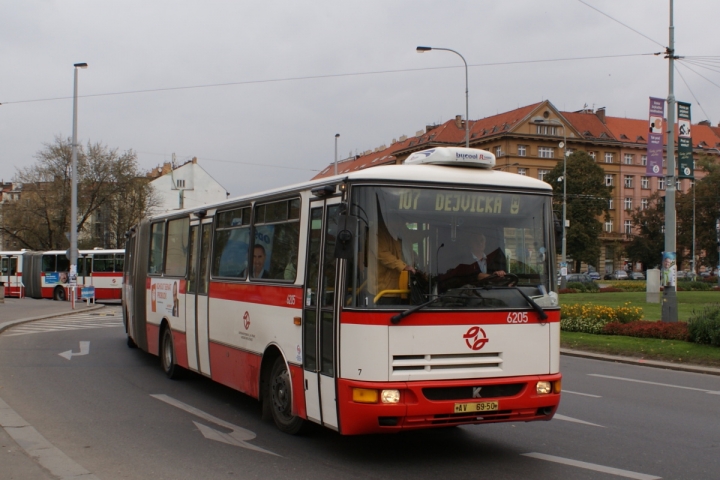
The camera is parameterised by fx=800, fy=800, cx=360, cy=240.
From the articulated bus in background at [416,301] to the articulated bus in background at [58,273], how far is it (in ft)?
116

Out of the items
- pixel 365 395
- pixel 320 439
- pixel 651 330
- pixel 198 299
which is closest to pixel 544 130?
pixel 651 330

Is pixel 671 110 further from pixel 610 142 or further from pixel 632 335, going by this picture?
pixel 610 142

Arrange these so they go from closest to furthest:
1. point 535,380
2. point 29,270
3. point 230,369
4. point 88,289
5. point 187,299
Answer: point 535,380, point 230,369, point 187,299, point 88,289, point 29,270

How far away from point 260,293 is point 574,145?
91.4 metres

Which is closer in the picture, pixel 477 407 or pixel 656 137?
pixel 477 407

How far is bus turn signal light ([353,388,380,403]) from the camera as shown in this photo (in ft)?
23.0

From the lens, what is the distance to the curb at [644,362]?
15.6 m

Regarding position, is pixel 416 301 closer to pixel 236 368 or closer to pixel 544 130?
pixel 236 368

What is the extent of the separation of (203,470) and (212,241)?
4724mm

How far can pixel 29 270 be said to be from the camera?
1982 inches

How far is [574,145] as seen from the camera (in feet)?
315

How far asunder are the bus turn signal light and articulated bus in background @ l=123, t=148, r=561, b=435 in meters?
0.01

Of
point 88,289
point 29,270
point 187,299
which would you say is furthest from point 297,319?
point 29,270

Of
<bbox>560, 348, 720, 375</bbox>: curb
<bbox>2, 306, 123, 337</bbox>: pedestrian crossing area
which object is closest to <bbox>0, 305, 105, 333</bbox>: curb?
<bbox>2, 306, 123, 337</bbox>: pedestrian crossing area
